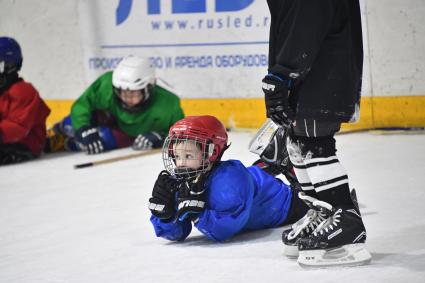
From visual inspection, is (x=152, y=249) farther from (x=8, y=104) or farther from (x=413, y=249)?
(x=8, y=104)

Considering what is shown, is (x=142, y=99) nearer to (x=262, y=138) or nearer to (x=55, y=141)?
(x=55, y=141)

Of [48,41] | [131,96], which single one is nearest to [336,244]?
[131,96]

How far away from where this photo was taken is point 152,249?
12.0ft

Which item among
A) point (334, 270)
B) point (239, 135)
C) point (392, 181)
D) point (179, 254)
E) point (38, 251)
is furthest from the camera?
point (239, 135)

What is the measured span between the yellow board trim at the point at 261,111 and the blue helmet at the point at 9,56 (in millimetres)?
1438

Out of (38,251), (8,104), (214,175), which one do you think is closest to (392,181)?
(214,175)

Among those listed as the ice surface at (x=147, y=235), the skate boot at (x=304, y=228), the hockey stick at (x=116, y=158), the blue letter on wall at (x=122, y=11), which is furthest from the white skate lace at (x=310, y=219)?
the blue letter on wall at (x=122, y=11)

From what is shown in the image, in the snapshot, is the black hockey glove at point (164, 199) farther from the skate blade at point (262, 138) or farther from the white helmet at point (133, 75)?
the white helmet at point (133, 75)

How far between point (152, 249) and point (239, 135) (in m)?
3.45

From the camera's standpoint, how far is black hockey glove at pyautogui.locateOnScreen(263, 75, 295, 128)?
3.09m

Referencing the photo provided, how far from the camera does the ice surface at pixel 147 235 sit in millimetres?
3178

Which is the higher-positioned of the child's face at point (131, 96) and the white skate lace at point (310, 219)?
the white skate lace at point (310, 219)

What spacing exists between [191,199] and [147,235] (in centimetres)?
50

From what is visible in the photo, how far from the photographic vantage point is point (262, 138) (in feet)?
12.7
